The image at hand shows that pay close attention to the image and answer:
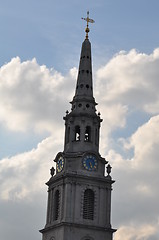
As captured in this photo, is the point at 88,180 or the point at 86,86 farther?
the point at 86,86

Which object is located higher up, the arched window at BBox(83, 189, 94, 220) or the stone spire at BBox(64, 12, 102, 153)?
the stone spire at BBox(64, 12, 102, 153)

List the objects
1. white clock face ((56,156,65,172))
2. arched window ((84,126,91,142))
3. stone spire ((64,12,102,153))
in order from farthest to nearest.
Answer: arched window ((84,126,91,142)) → stone spire ((64,12,102,153)) → white clock face ((56,156,65,172))

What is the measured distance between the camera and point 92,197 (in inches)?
4203

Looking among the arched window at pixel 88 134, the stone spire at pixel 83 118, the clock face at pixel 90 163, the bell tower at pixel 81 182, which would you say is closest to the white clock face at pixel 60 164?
the bell tower at pixel 81 182

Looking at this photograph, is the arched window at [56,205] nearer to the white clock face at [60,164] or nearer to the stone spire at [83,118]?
the white clock face at [60,164]

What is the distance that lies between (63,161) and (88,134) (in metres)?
6.78

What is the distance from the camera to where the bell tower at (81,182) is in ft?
341

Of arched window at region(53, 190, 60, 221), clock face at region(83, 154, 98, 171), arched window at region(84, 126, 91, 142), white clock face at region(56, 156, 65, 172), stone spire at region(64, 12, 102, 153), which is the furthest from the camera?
arched window at region(84, 126, 91, 142)

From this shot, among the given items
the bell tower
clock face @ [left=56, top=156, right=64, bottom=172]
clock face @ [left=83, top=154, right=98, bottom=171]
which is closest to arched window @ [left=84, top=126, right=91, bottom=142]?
the bell tower

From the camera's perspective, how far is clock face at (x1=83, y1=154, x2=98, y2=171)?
108125mm

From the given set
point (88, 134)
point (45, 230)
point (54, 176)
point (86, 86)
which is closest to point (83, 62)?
point (86, 86)

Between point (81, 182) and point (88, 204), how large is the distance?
3.55 m

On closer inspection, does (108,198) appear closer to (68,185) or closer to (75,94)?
(68,185)

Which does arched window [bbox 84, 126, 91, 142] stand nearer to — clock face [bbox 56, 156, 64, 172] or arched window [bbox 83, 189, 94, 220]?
clock face [bbox 56, 156, 64, 172]
